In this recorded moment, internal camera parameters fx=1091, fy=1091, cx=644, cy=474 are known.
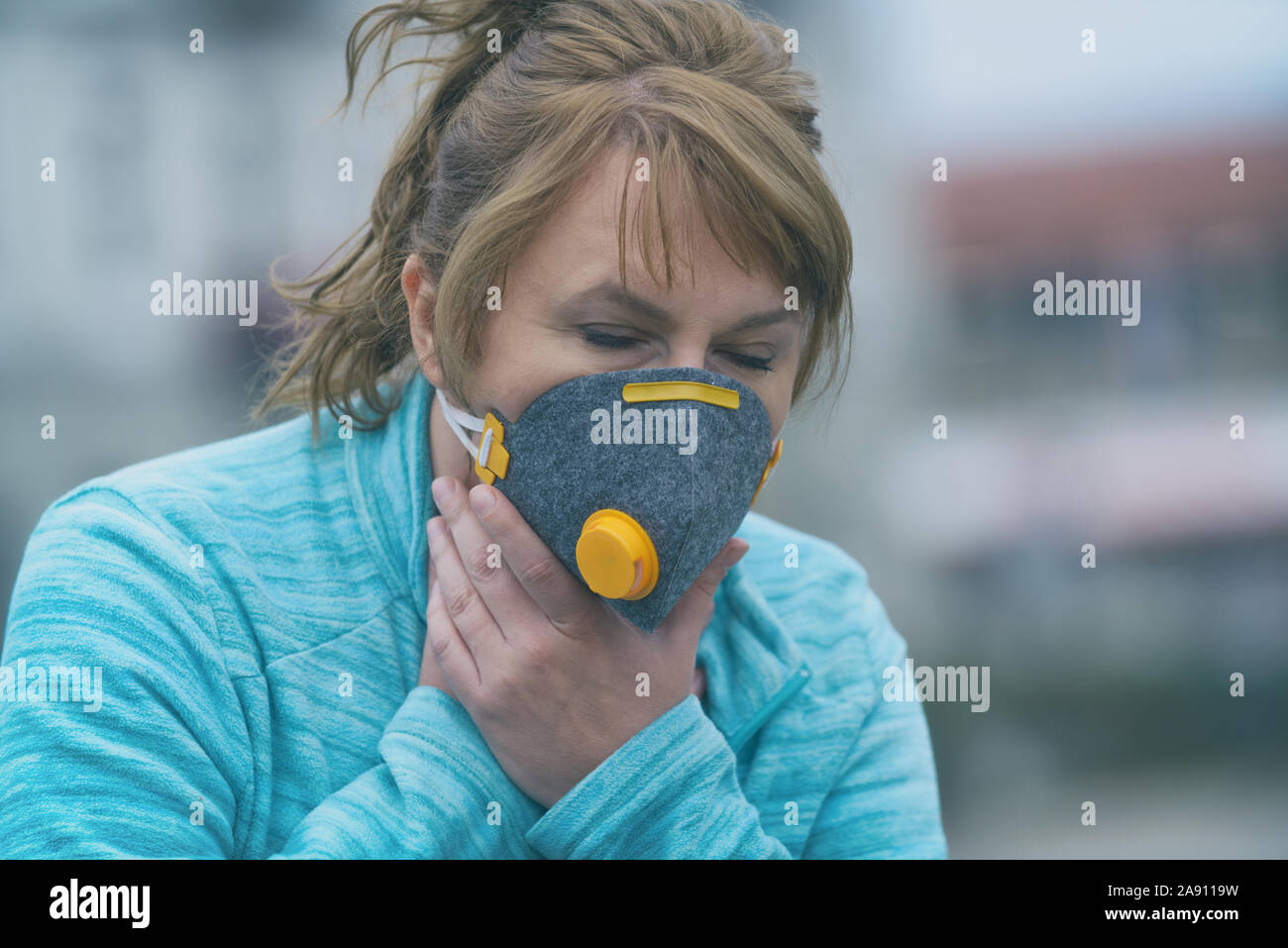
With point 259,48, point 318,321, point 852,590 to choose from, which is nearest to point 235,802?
point 318,321

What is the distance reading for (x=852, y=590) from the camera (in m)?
2.26

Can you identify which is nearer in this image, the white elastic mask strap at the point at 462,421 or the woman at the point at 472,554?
the woman at the point at 472,554

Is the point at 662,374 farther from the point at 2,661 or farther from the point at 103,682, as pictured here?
the point at 2,661

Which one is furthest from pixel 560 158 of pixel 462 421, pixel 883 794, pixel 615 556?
pixel 883 794

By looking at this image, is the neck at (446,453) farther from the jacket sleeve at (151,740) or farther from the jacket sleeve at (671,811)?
the jacket sleeve at (671,811)

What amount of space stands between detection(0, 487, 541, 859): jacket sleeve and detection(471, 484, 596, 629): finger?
0.22 metres

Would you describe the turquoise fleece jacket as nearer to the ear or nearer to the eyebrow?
the ear

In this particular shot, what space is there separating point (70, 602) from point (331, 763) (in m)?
0.45

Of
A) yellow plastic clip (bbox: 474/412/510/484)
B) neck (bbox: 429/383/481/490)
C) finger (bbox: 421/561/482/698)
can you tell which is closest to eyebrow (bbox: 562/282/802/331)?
yellow plastic clip (bbox: 474/412/510/484)

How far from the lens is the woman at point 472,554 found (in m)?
1.57

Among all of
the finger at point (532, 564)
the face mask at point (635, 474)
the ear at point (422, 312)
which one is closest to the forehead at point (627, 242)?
the face mask at point (635, 474)

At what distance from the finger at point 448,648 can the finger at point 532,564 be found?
136mm

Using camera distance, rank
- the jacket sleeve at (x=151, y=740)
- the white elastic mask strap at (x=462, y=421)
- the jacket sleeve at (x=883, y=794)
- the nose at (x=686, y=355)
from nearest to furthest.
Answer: the jacket sleeve at (x=151, y=740)
the nose at (x=686, y=355)
the white elastic mask strap at (x=462, y=421)
the jacket sleeve at (x=883, y=794)

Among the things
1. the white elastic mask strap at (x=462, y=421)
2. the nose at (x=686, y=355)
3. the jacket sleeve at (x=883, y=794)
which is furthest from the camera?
the jacket sleeve at (x=883, y=794)
